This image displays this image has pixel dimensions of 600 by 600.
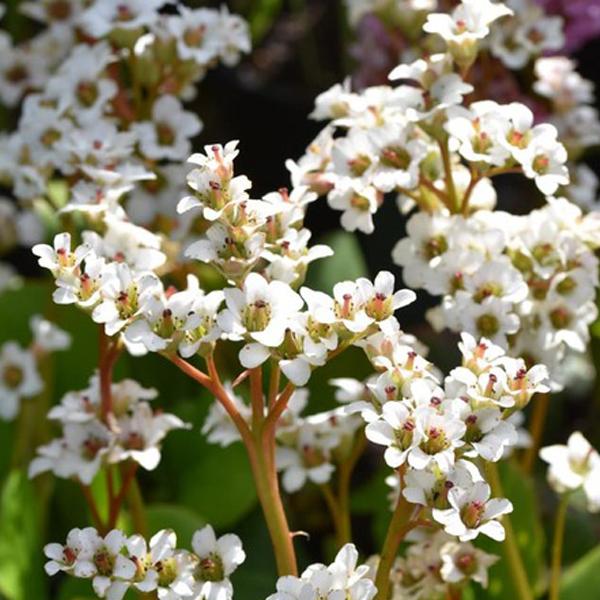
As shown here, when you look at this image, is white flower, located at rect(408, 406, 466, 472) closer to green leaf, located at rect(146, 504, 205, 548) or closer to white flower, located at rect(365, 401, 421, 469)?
white flower, located at rect(365, 401, 421, 469)

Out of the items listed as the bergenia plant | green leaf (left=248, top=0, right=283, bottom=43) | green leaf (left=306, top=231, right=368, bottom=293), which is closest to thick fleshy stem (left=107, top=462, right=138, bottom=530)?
the bergenia plant

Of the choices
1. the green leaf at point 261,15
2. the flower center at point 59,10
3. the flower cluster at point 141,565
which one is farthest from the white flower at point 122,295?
the green leaf at point 261,15

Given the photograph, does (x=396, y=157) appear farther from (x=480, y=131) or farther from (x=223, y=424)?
(x=223, y=424)

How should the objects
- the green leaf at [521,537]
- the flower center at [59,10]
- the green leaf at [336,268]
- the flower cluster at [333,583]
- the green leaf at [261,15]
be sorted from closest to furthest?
the flower cluster at [333,583] → the green leaf at [521,537] → the flower center at [59,10] → the green leaf at [336,268] → the green leaf at [261,15]

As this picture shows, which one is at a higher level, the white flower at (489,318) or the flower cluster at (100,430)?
the white flower at (489,318)

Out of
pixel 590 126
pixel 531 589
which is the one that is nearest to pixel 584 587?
pixel 531 589

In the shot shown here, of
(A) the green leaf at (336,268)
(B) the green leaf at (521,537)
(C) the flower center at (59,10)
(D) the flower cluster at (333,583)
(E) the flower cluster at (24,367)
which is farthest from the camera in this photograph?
(A) the green leaf at (336,268)

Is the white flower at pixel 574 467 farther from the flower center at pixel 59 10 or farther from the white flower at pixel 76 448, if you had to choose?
the flower center at pixel 59 10
